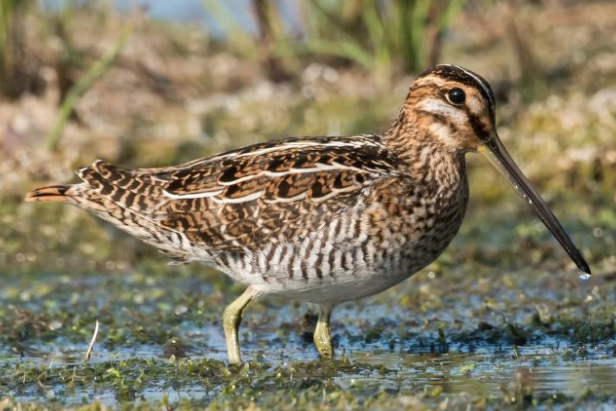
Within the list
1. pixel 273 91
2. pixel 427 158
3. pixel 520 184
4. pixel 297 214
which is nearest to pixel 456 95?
pixel 427 158

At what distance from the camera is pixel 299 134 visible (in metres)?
10.9

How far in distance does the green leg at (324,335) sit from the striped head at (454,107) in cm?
104

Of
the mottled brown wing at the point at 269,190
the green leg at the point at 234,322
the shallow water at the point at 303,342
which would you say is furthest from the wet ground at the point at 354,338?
the mottled brown wing at the point at 269,190

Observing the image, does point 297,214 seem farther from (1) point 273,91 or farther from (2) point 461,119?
(1) point 273,91

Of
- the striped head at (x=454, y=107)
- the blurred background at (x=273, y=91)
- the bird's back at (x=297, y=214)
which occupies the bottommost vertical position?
the bird's back at (x=297, y=214)

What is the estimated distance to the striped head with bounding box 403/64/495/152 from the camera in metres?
6.85

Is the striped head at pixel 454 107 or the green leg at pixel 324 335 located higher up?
the striped head at pixel 454 107

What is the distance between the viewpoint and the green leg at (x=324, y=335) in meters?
7.04

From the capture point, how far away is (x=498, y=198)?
10.2m

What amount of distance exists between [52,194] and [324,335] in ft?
5.19

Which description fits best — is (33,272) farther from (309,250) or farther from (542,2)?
(542,2)

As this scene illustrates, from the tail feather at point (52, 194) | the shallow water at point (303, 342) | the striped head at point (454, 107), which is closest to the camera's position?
the shallow water at point (303, 342)

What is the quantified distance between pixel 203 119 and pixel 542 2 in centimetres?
393

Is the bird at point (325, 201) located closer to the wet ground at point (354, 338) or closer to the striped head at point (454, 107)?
the striped head at point (454, 107)
